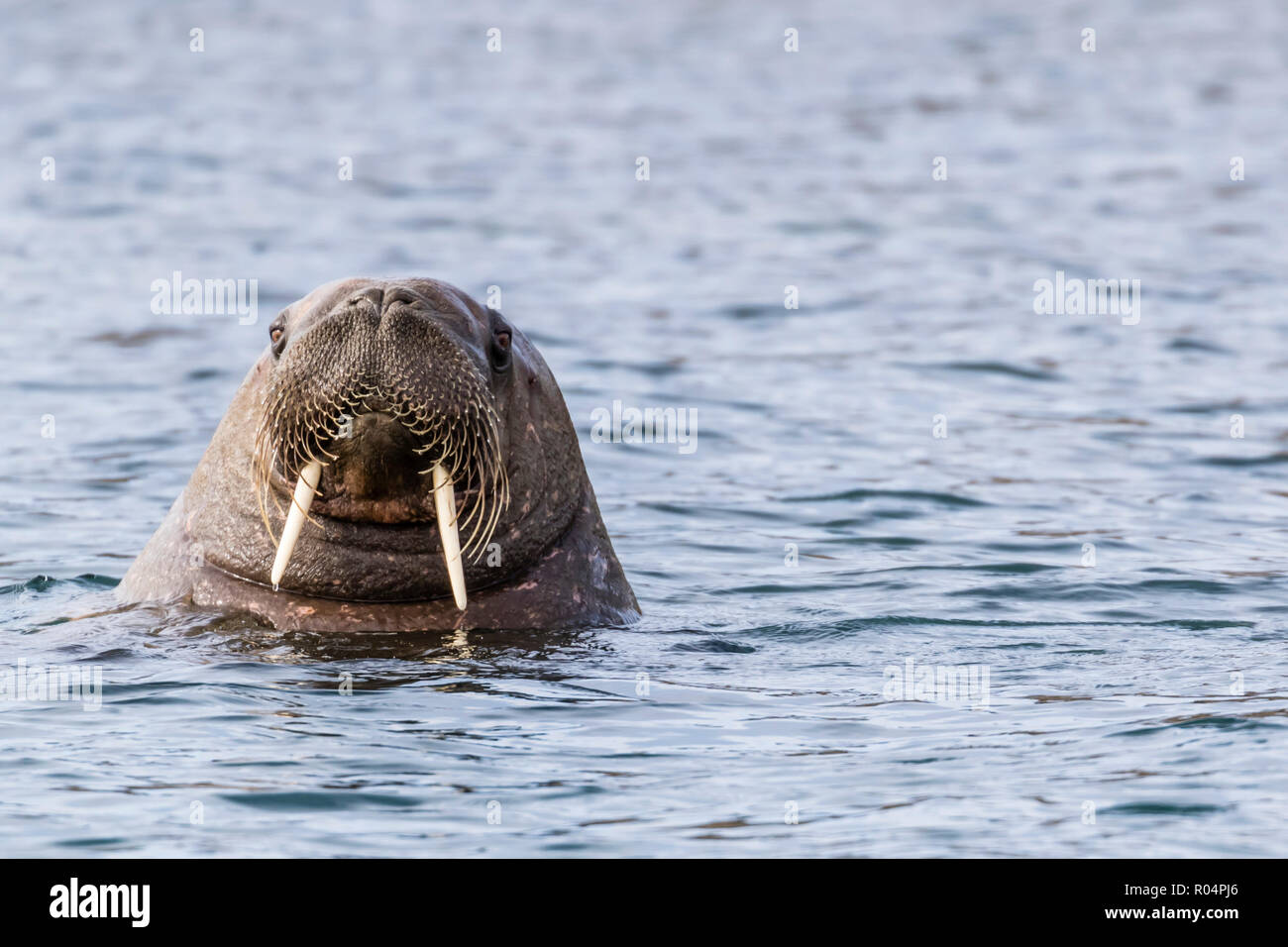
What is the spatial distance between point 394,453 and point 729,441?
6902 mm

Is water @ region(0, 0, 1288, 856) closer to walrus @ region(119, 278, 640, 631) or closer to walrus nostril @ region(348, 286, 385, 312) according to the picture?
walrus @ region(119, 278, 640, 631)

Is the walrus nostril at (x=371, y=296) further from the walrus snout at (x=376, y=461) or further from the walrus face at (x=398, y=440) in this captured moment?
the walrus snout at (x=376, y=461)

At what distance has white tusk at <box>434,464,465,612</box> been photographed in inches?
313

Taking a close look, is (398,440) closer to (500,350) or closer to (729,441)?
(500,350)

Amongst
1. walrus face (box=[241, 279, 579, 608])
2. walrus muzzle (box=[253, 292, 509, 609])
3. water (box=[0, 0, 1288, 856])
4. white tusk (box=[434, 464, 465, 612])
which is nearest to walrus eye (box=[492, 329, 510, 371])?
walrus face (box=[241, 279, 579, 608])

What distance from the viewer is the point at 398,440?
7820 mm

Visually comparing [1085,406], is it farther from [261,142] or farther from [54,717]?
[261,142]

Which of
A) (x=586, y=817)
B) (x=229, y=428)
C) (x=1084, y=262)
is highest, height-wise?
(x=1084, y=262)

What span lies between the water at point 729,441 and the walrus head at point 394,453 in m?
0.33

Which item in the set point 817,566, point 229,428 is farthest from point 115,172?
point 229,428

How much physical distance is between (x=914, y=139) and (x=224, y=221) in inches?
410

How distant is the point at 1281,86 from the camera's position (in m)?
33.7

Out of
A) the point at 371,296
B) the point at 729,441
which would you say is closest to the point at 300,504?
the point at 371,296

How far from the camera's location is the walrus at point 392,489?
7711mm
